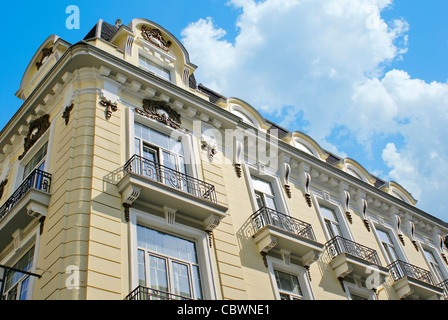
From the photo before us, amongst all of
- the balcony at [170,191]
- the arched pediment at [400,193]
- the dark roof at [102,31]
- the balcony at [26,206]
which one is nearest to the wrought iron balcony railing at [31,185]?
the balcony at [26,206]

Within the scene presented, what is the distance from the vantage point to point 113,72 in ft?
54.4

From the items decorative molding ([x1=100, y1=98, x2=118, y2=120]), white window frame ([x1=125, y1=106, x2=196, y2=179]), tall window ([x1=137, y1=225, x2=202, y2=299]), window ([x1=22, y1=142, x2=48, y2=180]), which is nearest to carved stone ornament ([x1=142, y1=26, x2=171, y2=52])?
white window frame ([x1=125, y1=106, x2=196, y2=179])

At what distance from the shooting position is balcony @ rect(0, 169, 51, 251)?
43.4 feet

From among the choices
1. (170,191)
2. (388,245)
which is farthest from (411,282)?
(170,191)

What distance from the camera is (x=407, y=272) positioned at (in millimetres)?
20875

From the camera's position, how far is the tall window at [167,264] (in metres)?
12.5

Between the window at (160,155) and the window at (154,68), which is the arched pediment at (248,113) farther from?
the window at (160,155)

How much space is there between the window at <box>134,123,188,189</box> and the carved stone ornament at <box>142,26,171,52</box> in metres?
4.48

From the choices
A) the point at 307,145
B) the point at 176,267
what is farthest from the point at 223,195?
the point at 307,145

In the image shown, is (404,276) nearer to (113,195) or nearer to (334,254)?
(334,254)

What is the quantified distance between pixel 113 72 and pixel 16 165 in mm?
4758

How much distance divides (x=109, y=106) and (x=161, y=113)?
2.05 meters

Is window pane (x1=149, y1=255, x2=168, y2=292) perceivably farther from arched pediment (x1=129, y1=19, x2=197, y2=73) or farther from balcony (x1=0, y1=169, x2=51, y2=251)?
arched pediment (x1=129, y1=19, x2=197, y2=73)

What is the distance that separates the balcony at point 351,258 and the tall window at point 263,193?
2.58m
